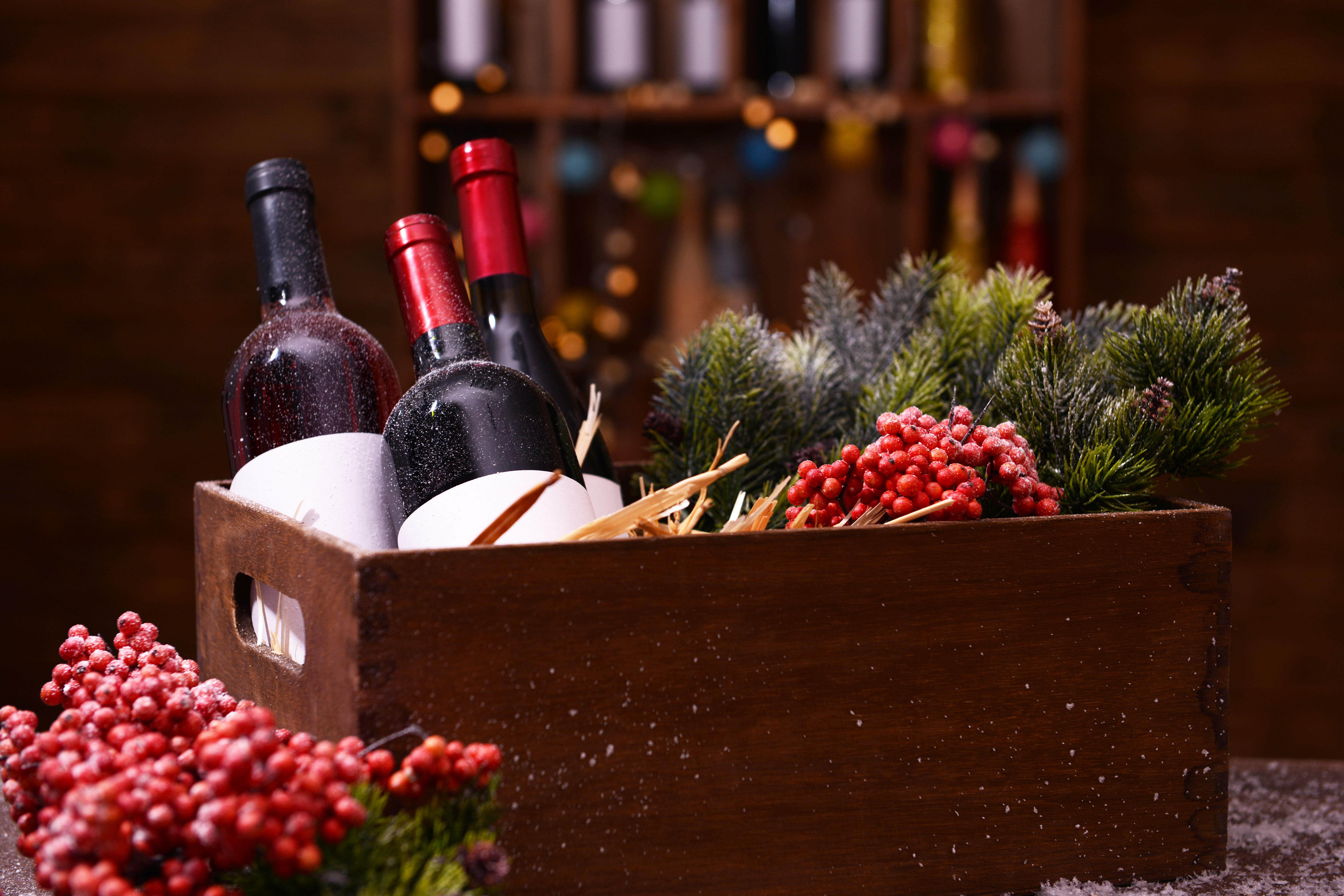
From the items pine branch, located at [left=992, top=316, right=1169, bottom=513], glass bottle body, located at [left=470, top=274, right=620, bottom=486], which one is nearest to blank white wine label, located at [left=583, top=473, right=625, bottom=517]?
glass bottle body, located at [left=470, top=274, right=620, bottom=486]

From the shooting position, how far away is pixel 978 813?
47cm

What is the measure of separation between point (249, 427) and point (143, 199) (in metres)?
1.71

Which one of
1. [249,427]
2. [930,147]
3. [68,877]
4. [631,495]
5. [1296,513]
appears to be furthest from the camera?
[1296,513]

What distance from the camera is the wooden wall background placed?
78.5 inches

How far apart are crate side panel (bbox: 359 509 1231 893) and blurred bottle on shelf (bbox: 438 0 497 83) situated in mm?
1558

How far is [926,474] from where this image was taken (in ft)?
1.53

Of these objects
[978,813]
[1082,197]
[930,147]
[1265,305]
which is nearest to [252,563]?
[978,813]

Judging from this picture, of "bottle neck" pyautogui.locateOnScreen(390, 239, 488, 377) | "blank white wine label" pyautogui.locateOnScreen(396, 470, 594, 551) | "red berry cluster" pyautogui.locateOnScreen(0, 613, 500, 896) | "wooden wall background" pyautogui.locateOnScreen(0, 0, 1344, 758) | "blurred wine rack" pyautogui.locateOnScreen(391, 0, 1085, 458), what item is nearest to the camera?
"red berry cluster" pyautogui.locateOnScreen(0, 613, 500, 896)

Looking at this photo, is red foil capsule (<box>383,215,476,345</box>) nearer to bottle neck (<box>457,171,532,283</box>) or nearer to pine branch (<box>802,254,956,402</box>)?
bottle neck (<box>457,171,532,283</box>)

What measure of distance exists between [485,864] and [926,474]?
237 millimetres

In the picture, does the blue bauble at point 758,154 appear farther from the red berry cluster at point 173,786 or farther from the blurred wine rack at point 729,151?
the red berry cluster at point 173,786

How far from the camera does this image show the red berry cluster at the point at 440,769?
36 centimetres

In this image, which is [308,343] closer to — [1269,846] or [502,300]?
[502,300]

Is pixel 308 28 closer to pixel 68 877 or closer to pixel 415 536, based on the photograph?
pixel 415 536
